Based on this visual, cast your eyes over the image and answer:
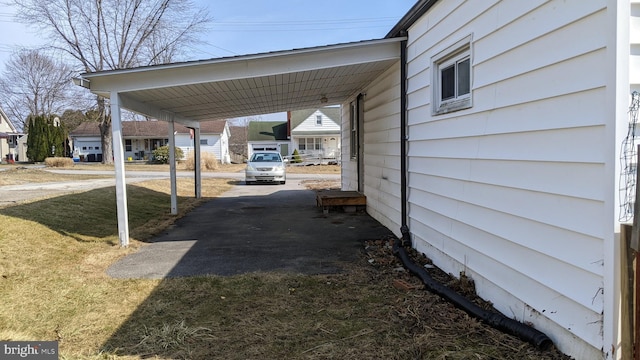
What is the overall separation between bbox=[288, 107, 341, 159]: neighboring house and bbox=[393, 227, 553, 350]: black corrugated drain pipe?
33.2 m

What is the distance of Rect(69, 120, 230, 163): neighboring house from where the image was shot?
→ 135 ft

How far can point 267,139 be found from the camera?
42906 millimetres

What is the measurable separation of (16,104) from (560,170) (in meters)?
58.2

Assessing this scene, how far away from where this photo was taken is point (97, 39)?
27.0 metres

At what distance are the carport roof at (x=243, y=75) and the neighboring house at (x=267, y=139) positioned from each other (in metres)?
34.7

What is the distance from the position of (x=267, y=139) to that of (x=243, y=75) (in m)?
37.3

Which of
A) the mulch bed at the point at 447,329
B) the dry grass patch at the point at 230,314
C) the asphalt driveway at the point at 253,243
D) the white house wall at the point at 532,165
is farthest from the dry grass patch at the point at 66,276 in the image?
the white house wall at the point at 532,165

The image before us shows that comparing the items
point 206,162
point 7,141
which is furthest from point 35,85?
point 206,162

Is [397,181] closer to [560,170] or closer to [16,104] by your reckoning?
[560,170]

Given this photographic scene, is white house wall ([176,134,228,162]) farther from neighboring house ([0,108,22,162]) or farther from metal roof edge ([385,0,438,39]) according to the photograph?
metal roof edge ([385,0,438,39])

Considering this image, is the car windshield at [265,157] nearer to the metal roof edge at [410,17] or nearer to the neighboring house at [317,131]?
the metal roof edge at [410,17]

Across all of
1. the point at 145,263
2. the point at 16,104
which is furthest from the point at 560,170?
the point at 16,104

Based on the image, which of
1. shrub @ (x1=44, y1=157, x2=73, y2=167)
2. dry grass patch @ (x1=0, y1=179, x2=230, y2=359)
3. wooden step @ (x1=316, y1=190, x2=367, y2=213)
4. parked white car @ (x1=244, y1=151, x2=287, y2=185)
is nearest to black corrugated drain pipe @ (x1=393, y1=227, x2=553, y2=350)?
dry grass patch @ (x1=0, y1=179, x2=230, y2=359)

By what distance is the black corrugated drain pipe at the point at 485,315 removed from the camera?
270 cm
